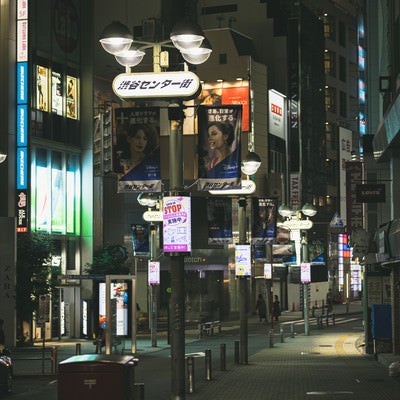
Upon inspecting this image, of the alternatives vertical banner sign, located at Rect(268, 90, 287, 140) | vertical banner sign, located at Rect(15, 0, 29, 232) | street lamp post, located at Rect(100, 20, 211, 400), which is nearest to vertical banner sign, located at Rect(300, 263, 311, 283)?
vertical banner sign, located at Rect(15, 0, 29, 232)

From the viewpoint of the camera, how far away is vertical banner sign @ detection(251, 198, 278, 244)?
116ft

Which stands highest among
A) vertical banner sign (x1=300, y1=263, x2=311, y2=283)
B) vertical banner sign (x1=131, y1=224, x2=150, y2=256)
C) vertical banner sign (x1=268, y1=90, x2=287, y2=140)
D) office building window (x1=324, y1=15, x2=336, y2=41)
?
office building window (x1=324, y1=15, x2=336, y2=41)

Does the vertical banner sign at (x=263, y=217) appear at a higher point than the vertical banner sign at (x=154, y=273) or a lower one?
higher

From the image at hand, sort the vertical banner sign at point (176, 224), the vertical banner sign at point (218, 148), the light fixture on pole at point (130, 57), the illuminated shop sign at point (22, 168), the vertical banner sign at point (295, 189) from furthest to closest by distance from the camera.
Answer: the vertical banner sign at point (295, 189), the illuminated shop sign at point (22, 168), the vertical banner sign at point (218, 148), the light fixture on pole at point (130, 57), the vertical banner sign at point (176, 224)

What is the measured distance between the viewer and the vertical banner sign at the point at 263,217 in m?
35.2

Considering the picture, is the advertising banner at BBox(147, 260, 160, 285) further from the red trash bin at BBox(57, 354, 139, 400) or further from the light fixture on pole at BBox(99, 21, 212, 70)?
the red trash bin at BBox(57, 354, 139, 400)

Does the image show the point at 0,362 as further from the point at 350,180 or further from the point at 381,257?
the point at 350,180

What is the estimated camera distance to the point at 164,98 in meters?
17.3

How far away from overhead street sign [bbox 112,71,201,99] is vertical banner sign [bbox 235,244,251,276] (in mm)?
16508

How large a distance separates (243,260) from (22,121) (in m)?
15.0

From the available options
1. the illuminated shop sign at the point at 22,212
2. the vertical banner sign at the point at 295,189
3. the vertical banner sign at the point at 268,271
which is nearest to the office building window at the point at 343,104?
the vertical banner sign at the point at 295,189

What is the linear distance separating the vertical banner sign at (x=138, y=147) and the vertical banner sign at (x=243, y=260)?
625 inches

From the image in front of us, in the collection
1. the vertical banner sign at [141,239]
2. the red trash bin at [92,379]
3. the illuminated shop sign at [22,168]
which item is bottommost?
the red trash bin at [92,379]

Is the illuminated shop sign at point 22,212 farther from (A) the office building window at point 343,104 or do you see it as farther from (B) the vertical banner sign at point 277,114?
(A) the office building window at point 343,104
